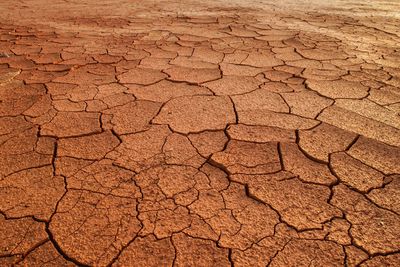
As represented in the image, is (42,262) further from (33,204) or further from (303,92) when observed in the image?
(303,92)

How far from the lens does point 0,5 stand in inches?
223

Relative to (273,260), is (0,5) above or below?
above

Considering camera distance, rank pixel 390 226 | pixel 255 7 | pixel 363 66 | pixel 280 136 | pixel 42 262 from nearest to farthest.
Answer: pixel 42 262, pixel 390 226, pixel 280 136, pixel 363 66, pixel 255 7

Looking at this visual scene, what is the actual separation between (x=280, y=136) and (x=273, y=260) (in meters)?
0.81

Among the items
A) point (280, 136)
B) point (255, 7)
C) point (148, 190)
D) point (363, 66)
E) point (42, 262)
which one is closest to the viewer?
point (42, 262)

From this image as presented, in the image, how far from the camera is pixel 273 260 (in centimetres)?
101

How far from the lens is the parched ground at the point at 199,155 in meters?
1.07

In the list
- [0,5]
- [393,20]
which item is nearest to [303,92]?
[393,20]

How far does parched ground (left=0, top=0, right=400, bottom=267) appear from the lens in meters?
1.07

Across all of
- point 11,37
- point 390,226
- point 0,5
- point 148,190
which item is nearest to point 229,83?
point 148,190

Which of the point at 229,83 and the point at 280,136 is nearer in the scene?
the point at 280,136

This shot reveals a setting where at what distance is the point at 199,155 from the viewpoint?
4.97 feet

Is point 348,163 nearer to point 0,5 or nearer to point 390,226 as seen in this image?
point 390,226

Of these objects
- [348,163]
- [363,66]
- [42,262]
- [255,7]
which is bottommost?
[42,262]
